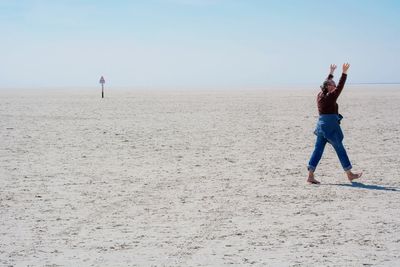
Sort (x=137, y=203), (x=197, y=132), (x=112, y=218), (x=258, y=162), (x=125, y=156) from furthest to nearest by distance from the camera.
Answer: (x=197, y=132) → (x=125, y=156) → (x=258, y=162) → (x=137, y=203) → (x=112, y=218)

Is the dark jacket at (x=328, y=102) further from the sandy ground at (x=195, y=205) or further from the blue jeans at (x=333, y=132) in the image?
the sandy ground at (x=195, y=205)

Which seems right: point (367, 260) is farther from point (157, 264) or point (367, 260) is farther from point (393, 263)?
point (157, 264)

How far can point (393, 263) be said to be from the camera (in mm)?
5008

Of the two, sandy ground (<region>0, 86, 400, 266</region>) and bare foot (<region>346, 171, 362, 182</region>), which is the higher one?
bare foot (<region>346, 171, 362, 182</region>)

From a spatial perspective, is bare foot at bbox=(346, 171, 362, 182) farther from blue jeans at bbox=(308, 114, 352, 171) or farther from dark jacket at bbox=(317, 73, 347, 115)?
dark jacket at bbox=(317, 73, 347, 115)

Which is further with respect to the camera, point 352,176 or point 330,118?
point 352,176

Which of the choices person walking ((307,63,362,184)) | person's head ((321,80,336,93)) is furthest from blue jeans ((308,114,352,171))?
person's head ((321,80,336,93))

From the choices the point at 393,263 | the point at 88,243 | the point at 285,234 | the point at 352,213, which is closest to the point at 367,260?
the point at 393,263

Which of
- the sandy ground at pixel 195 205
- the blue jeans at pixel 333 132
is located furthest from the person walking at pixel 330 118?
the sandy ground at pixel 195 205

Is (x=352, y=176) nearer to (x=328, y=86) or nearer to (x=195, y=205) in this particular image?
(x=328, y=86)

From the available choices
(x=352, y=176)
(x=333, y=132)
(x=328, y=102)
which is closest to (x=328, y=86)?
(x=328, y=102)

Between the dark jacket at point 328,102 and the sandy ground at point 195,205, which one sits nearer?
the sandy ground at point 195,205

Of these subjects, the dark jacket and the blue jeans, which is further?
the blue jeans

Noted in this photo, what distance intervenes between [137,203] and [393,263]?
3947 millimetres
